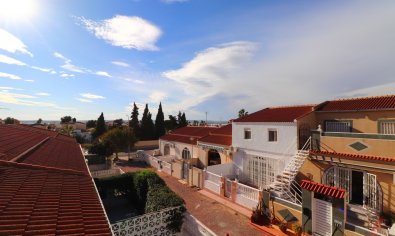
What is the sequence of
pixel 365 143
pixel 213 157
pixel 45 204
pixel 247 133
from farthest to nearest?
pixel 213 157
pixel 247 133
pixel 365 143
pixel 45 204

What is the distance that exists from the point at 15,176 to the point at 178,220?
8.04 metres

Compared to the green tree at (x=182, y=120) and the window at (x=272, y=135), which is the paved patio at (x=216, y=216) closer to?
the window at (x=272, y=135)

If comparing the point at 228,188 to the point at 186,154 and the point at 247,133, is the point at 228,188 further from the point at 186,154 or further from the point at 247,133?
the point at 186,154

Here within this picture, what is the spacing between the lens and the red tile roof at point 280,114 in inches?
750

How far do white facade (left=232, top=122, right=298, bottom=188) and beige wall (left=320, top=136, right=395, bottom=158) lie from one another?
2.31 metres

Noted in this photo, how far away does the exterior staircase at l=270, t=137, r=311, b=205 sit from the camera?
15.1 m

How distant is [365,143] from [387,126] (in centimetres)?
300

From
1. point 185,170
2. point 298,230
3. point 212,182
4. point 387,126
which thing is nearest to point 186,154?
point 185,170

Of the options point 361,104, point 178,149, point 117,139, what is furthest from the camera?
point 117,139

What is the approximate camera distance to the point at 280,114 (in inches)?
831

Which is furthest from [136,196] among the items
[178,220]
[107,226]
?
[107,226]

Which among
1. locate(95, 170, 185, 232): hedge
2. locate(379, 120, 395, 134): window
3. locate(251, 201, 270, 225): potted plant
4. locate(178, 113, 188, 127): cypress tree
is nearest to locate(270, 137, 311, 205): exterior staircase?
locate(251, 201, 270, 225): potted plant

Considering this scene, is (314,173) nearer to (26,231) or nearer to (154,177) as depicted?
(154,177)

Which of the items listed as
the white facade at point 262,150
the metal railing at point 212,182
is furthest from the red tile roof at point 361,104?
the metal railing at point 212,182
